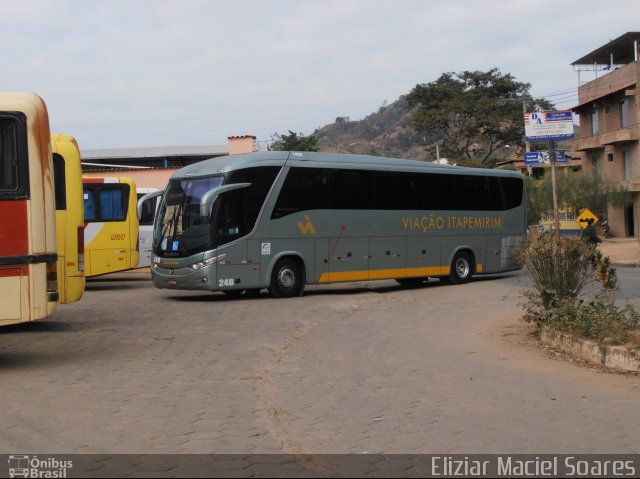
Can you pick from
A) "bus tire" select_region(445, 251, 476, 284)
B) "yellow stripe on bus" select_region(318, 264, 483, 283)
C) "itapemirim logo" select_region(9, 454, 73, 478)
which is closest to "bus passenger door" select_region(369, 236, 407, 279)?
"yellow stripe on bus" select_region(318, 264, 483, 283)

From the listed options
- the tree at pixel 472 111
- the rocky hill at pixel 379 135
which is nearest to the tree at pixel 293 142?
the tree at pixel 472 111

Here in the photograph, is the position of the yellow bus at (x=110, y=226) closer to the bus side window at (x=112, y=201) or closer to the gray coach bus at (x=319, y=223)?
the bus side window at (x=112, y=201)

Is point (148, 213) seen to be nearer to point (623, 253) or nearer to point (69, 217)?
point (69, 217)

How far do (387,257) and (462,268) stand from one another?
3403mm

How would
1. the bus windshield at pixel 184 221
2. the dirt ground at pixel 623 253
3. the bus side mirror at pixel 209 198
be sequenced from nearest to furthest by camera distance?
1. the bus side mirror at pixel 209 198
2. the bus windshield at pixel 184 221
3. the dirt ground at pixel 623 253

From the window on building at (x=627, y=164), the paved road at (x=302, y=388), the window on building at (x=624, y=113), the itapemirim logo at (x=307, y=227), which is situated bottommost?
the paved road at (x=302, y=388)

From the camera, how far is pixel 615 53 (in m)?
57.6

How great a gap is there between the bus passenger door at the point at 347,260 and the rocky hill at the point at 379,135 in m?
84.8

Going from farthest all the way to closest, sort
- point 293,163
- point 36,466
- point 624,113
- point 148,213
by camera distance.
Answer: point 624,113, point 148,213, point 293,163, point 36,466

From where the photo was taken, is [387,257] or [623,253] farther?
[623,253]

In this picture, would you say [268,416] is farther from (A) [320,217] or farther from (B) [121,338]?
(A) [320,217]

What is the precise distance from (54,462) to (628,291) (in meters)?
16.4

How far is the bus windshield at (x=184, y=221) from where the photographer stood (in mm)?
18188

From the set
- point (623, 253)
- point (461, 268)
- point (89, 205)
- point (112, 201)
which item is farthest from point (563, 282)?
point (623, 253)
